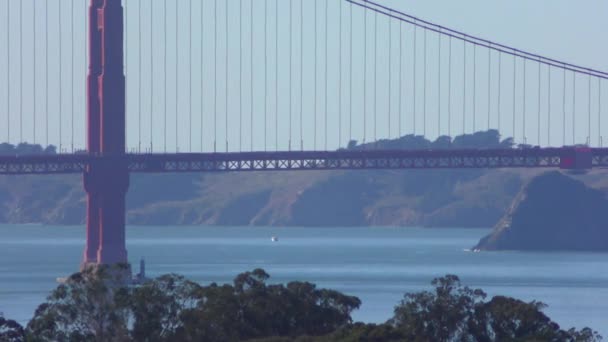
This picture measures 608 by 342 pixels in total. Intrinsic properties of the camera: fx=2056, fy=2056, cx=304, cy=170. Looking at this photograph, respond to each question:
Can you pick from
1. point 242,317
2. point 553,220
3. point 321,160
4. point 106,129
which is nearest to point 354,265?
point 321,160

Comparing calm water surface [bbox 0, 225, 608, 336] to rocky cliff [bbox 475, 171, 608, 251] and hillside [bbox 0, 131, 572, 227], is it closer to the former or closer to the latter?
rocky cliff [bbox 475, 171, 608, 251]

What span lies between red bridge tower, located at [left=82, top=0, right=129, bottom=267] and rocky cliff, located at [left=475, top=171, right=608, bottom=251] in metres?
52.2

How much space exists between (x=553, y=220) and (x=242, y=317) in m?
86.5

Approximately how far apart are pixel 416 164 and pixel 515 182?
358 feet

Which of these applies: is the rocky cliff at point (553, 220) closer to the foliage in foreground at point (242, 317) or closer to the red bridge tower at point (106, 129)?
the red bridge tower at point (106, 129)

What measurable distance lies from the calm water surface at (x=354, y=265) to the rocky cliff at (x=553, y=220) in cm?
285

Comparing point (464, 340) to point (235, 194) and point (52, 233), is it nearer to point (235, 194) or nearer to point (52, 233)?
point (52, 233)

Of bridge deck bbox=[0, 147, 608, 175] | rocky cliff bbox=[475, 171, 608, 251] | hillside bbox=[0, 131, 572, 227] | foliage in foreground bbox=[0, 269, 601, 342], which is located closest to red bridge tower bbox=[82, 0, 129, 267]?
bridge deck bbox=[0, 147, 608, 175]

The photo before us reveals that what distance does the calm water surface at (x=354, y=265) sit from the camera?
6119 centimetres

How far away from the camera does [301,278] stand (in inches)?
2847

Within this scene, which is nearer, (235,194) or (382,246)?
(382,246)

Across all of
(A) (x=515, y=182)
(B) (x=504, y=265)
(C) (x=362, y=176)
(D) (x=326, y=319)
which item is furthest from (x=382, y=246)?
(D) (x=326, y=319)

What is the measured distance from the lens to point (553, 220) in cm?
11619

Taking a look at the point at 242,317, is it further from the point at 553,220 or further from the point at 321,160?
the point at 553,220
